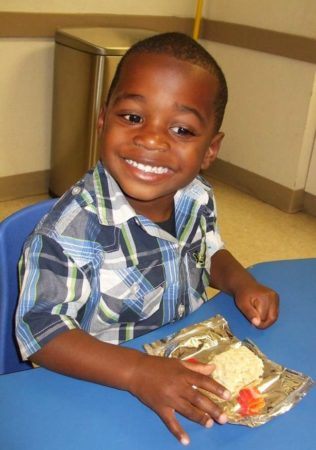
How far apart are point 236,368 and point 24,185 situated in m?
2.30

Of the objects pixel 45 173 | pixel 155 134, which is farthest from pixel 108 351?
pixel 45 173

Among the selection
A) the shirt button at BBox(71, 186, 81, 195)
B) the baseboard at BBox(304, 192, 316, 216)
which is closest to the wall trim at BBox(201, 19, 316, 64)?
the baseboard at BBox(304, 192, 316, 216)

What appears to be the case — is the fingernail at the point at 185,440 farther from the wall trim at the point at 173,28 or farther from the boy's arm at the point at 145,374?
the wall trim at the point at 173,28

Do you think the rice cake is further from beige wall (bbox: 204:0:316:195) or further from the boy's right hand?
beige wall (bbox: 204:0:316:195)

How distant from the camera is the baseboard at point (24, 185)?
9.21 feet

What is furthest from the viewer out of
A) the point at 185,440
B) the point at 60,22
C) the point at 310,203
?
the point at 310,203

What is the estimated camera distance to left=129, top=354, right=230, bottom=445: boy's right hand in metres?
0.66

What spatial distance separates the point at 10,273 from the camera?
901 mm

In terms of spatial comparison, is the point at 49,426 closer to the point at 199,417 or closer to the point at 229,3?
the point at 199,417

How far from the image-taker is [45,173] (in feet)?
9.58

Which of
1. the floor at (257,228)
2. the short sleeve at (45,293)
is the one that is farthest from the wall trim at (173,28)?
the short sleeve at (45,293)

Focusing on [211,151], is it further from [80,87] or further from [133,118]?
[80,87]

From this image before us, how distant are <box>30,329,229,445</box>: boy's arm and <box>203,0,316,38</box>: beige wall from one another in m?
2.43

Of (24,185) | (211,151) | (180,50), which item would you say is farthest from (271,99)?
(180,50)
